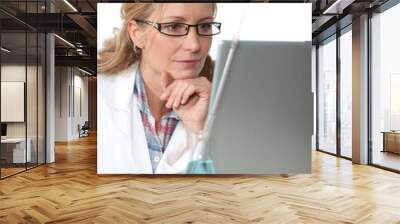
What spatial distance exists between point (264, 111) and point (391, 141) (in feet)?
9.74

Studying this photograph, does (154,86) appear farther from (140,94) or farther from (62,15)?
(62,15)

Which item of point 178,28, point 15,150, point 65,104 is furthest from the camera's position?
point 65,104

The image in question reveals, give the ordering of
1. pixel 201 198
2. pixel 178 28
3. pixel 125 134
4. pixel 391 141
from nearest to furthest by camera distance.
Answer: pixel 201 198
pixel 178 28
pixel 125 134
pixel 391 141

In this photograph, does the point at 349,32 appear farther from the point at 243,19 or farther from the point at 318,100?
the point at 243,19

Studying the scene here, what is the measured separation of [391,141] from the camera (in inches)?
308

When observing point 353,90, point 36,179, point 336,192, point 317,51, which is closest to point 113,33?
point 36,179

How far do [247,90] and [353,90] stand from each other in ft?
11.3

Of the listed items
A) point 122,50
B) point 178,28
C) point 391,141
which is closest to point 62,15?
point 122,50

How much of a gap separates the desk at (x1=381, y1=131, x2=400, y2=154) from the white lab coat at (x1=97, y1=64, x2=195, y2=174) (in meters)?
4.12

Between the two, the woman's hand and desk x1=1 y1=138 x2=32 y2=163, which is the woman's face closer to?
the woman's hand

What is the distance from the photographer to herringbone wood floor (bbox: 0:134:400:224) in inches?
166

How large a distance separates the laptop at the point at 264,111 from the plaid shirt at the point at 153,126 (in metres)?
0.72

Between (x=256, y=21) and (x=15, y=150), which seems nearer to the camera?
(x=256, y=21)

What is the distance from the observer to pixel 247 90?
666 centimetres
